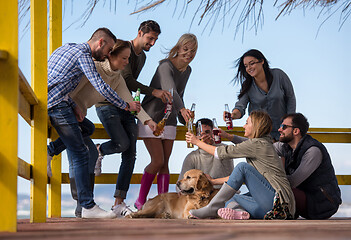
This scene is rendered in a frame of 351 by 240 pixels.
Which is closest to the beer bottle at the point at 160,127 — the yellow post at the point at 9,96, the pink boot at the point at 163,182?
the pink boot at the point at 163,182

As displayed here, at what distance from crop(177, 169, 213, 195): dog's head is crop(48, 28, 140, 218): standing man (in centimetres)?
76

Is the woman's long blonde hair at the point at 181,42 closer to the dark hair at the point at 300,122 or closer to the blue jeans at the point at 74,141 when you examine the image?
the dark hair at the point at 300,122

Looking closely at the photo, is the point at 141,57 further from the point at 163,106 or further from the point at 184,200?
the point at 184,200

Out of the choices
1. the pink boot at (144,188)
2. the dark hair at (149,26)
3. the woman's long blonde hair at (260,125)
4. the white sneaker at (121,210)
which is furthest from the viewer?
the pink boot at (144,188)

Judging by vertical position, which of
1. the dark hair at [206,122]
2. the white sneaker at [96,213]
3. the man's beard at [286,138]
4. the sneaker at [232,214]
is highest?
the dark hair at [206,122]

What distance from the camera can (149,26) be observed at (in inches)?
153

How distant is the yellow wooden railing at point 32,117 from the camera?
6.22ft

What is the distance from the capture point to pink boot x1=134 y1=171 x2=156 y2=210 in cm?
413

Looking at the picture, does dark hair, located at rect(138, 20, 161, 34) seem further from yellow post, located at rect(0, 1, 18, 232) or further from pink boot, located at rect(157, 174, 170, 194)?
yellow post, located at rect(0, 1, 18, 232)

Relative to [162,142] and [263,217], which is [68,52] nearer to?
[162,142]

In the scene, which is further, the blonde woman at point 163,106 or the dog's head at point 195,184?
the blonde woman at point 163,106

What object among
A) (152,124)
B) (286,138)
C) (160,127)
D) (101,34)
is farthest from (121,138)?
(286,138)

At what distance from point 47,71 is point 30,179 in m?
0.65

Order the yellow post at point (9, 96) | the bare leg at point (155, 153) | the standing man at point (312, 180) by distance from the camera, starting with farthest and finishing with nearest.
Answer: the bare leg at point (155, 153) → the standing man at point (312, 180) → the yellow post at point (9, 96)
